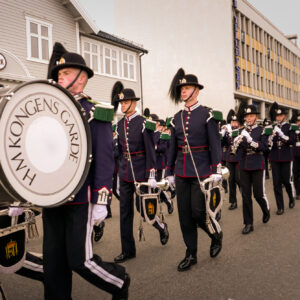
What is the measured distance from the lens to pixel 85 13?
616 inches

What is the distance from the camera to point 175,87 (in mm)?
4547

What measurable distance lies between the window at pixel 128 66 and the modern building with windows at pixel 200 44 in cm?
657

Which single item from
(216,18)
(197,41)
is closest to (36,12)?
(197,41)

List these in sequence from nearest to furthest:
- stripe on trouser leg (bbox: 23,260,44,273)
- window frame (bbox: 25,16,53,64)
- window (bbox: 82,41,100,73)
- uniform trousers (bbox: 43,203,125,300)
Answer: uniform trousers (bbox: 43,203,125,300)
stripe on trouser leg (bbox: 23,260,44,273)
window frame (bbox: 25,16,53,64)
window (bbox: 82,41,100,73)

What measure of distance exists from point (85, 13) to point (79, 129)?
14.7m

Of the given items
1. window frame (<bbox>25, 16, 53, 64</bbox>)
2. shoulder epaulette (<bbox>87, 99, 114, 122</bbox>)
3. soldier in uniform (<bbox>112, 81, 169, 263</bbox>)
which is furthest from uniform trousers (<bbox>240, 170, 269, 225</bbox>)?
window frame (<bbox>25, 16, 53, 64</bbox>)

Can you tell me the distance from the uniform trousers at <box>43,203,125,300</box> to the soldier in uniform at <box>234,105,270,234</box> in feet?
11.3

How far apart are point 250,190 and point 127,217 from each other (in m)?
2.35

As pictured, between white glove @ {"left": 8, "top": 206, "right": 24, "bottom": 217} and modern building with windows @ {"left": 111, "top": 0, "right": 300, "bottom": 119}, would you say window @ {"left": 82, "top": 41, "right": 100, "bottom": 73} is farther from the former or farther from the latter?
white glove @ {"left": 8, "top": 206, "right": 24, "bottom": 217}

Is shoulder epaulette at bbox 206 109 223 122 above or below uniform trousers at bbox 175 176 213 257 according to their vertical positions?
above

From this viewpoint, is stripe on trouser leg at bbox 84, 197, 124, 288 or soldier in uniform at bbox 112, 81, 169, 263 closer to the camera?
stripe on trouser leg at bbox 84, 197, 124, 288

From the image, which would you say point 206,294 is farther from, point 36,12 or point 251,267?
point 36,12

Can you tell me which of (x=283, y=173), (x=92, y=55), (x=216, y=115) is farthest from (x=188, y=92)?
(x=92, y=55)

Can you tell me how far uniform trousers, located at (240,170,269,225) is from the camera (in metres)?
5.57
